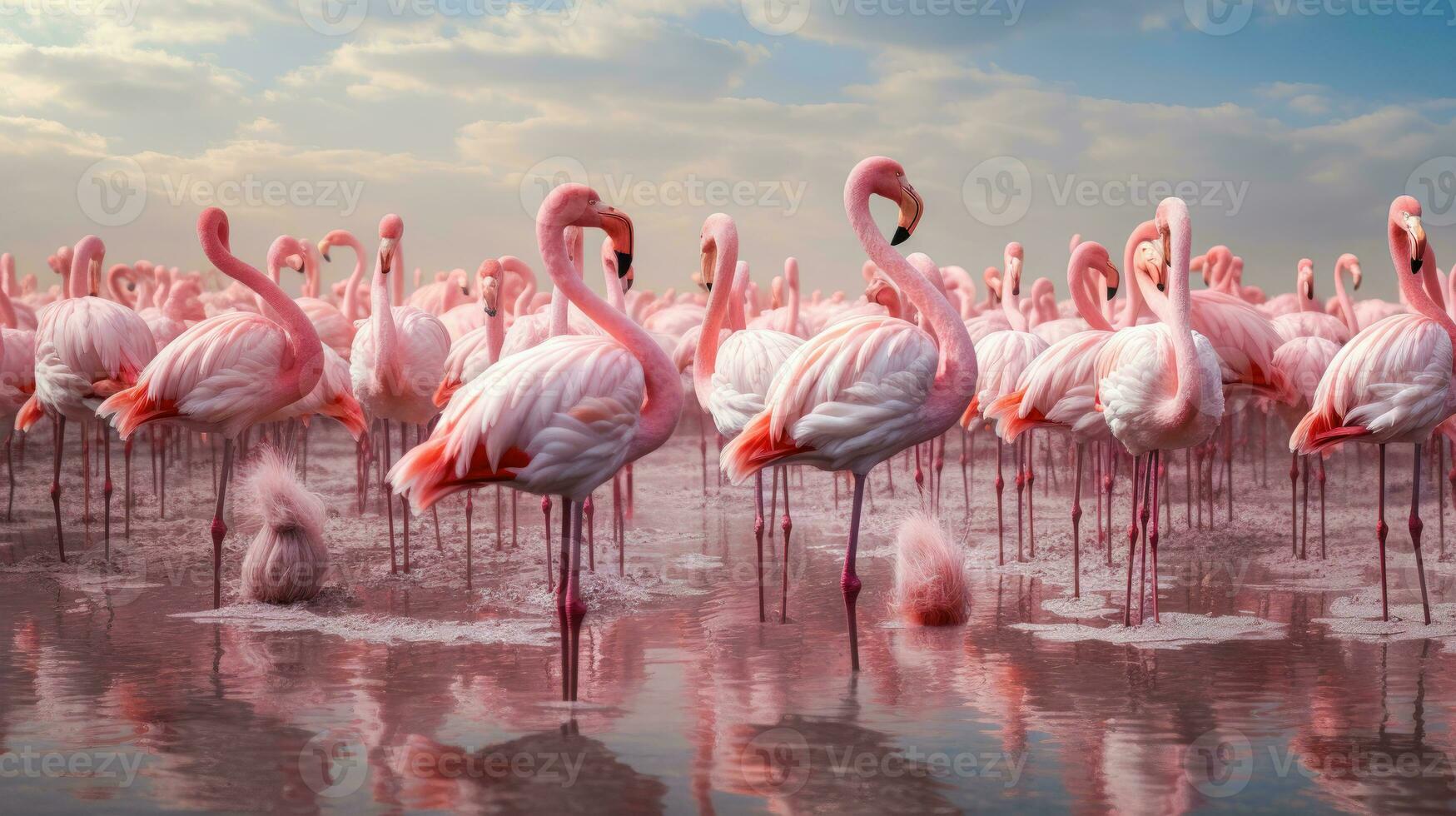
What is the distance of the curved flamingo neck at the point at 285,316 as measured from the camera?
A: 6.51 meters

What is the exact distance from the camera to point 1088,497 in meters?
10.5

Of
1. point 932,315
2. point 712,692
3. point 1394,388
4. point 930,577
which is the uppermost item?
point 932,315

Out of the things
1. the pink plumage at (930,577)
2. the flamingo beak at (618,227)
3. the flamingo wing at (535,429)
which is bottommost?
the pink plumage at (930,577)

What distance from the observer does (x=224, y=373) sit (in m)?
6.23

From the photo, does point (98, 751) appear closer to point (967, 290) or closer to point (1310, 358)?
point (1310, 358)

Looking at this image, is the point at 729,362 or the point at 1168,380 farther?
the point at 729,362

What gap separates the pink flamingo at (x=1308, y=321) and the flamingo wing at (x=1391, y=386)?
4191 millimetres

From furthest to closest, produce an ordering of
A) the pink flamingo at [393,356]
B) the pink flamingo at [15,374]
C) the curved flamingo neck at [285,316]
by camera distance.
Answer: the pink flamingo at [15,374]
the pink flamingo at [393,356]
the curved flamingo neck at [285,316]

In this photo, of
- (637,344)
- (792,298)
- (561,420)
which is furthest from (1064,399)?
(792,298)

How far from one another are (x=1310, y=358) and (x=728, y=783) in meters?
5.53

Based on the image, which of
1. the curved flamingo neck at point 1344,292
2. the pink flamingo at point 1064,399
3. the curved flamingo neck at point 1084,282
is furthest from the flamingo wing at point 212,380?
the curved flamingo neck at point 1344,292

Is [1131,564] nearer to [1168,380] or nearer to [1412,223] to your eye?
[1168,380]

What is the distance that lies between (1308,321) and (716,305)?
263 inches

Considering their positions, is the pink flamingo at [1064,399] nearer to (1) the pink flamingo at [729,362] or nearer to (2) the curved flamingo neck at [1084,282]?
(2) the curved flamingo neck at [1084,282]
